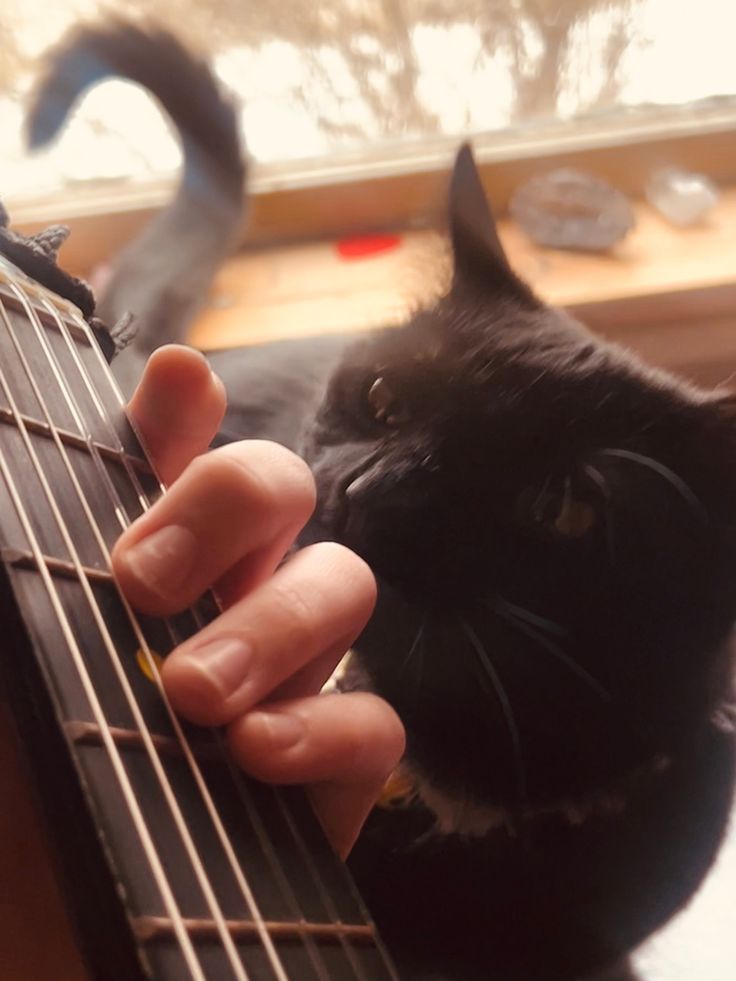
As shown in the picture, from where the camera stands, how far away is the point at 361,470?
677mm

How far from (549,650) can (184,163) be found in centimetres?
74

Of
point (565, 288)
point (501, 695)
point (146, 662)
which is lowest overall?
point (501, 695)

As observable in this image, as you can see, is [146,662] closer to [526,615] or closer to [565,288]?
[526,615]

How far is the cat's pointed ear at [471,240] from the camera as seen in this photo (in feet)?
2.42

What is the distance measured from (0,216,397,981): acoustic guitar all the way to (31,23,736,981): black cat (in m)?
0.21

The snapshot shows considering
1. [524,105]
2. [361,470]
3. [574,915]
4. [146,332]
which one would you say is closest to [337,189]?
[524,105]

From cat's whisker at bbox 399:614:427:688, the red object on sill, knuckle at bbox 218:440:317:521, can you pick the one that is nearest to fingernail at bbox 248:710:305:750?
knuckle at bbox 218:440:317:521

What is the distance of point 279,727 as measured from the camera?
416 mm

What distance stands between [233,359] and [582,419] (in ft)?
1.53

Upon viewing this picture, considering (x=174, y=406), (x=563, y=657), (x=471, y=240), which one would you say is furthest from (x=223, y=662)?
(x=471, y=240)

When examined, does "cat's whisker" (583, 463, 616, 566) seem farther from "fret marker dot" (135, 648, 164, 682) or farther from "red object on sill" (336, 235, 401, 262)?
"red object on sill" (336, 235, 401, 262)

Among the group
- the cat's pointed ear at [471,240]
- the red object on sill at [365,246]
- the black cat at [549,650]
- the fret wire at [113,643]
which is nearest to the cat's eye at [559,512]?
the black cat at [549,650]

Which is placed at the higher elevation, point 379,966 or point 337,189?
point 337,189

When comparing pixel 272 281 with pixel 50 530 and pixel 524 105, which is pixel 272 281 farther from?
pixel 50 530
